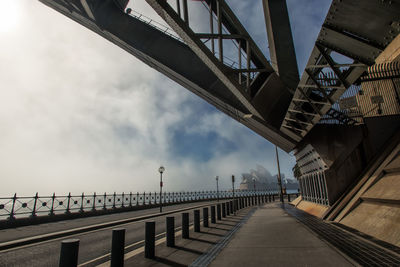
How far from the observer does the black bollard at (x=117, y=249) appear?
450cm

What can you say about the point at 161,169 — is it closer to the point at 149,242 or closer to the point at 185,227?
the point at 185,227

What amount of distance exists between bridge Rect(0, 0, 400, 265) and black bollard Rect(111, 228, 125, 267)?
4.12 ft

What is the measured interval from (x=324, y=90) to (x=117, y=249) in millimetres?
8079

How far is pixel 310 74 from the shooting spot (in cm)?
681

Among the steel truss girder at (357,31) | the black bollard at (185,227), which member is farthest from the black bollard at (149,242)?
the steel truss girder at (357,31)

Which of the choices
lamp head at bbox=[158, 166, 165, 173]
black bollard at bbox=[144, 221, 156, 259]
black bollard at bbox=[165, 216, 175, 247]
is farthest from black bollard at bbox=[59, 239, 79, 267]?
lamp head at bbox=[158, 166, 165, 173]

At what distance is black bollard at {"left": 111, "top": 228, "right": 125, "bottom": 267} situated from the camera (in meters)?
4.50

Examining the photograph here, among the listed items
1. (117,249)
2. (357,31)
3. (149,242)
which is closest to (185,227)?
(149,242)

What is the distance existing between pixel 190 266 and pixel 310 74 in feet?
21.1

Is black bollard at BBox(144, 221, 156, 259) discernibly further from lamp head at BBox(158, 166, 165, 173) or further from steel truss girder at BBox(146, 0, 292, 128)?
lamp head at BBox(158, 166, 165, 173)

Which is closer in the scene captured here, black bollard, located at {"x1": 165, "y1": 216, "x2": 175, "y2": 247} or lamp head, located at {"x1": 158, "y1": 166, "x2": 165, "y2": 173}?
black bollard, located at {"x1": 165, "y1": 216, "x2": 175, "y2": 247}

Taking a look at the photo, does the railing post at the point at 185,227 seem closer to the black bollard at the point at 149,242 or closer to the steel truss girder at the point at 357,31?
the black bollard at the point at 149,242

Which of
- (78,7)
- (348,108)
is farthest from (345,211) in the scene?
(78,7)

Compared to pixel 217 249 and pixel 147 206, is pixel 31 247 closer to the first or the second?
pixel 217 249
